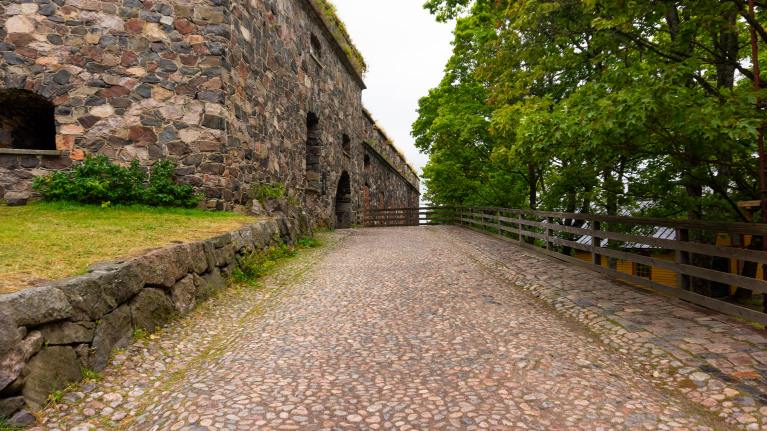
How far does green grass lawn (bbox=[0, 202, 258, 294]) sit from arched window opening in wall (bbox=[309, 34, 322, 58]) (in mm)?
8412

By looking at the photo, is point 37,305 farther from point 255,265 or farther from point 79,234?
point 255,265

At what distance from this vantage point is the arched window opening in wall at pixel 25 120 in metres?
7.90

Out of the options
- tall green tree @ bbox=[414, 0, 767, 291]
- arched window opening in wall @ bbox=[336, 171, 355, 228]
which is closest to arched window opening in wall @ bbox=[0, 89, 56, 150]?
tall green tree @ bbox=[414, 0, 767, 291]

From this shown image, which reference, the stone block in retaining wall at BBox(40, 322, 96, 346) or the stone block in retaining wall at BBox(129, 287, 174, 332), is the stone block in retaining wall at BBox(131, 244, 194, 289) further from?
the stone block in retaining wall at BBox(40, 322, 96, 346)

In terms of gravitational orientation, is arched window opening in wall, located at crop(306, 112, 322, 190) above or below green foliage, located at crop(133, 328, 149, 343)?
above

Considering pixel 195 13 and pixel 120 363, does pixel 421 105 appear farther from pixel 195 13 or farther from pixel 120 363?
pixel 120 363

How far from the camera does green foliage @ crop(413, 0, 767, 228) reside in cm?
449

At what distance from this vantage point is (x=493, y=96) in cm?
918

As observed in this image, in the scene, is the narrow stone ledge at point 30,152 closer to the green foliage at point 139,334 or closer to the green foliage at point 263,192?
the green foliage at point 263,192

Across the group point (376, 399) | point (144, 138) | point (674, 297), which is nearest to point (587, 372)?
point (376, 399)

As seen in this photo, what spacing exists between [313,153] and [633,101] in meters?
11.3

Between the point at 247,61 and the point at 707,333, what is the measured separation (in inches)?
379

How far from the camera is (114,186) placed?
768cm

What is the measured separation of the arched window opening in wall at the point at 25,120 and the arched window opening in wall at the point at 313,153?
7195 millimetres
